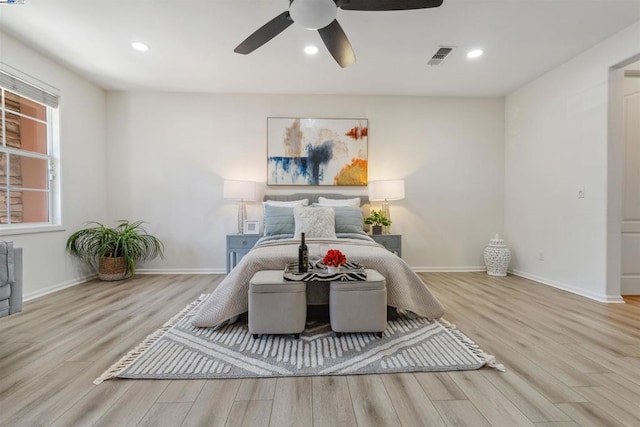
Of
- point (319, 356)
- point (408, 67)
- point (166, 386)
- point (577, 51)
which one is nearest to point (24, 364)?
point (166, 386)

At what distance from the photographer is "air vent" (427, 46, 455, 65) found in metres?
3.34

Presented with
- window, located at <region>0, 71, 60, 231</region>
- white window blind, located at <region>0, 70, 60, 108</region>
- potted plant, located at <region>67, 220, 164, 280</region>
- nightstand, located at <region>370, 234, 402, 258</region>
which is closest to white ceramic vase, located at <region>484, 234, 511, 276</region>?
nightstand, located at <region>370, 234, 402, 258</region>

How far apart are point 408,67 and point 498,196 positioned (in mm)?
2505

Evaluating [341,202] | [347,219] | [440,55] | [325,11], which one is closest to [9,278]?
[325,11]

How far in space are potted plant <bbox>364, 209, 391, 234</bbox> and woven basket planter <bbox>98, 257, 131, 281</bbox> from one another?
3.32 metres

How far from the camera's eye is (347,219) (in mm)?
3887

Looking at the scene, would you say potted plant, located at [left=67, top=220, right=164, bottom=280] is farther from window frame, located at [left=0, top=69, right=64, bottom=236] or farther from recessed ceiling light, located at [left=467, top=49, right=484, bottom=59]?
recessed ceiling light, located at [left=467, top=49, right=484, bottom=59]

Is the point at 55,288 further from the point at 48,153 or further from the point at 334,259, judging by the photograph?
the point at 334,259

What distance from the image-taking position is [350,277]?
7.30 feet

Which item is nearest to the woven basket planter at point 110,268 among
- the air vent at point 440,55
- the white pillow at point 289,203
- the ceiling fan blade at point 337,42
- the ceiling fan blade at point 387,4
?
the white pillow at point 289,203

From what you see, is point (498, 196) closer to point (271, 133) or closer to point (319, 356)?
point (271, 133)

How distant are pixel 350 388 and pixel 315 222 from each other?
2.13m

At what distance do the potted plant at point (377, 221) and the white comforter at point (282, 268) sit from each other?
1.54 meters

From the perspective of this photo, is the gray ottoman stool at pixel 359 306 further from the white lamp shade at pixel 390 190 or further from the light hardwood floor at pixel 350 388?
the white lamp shade at pixel 390 190
